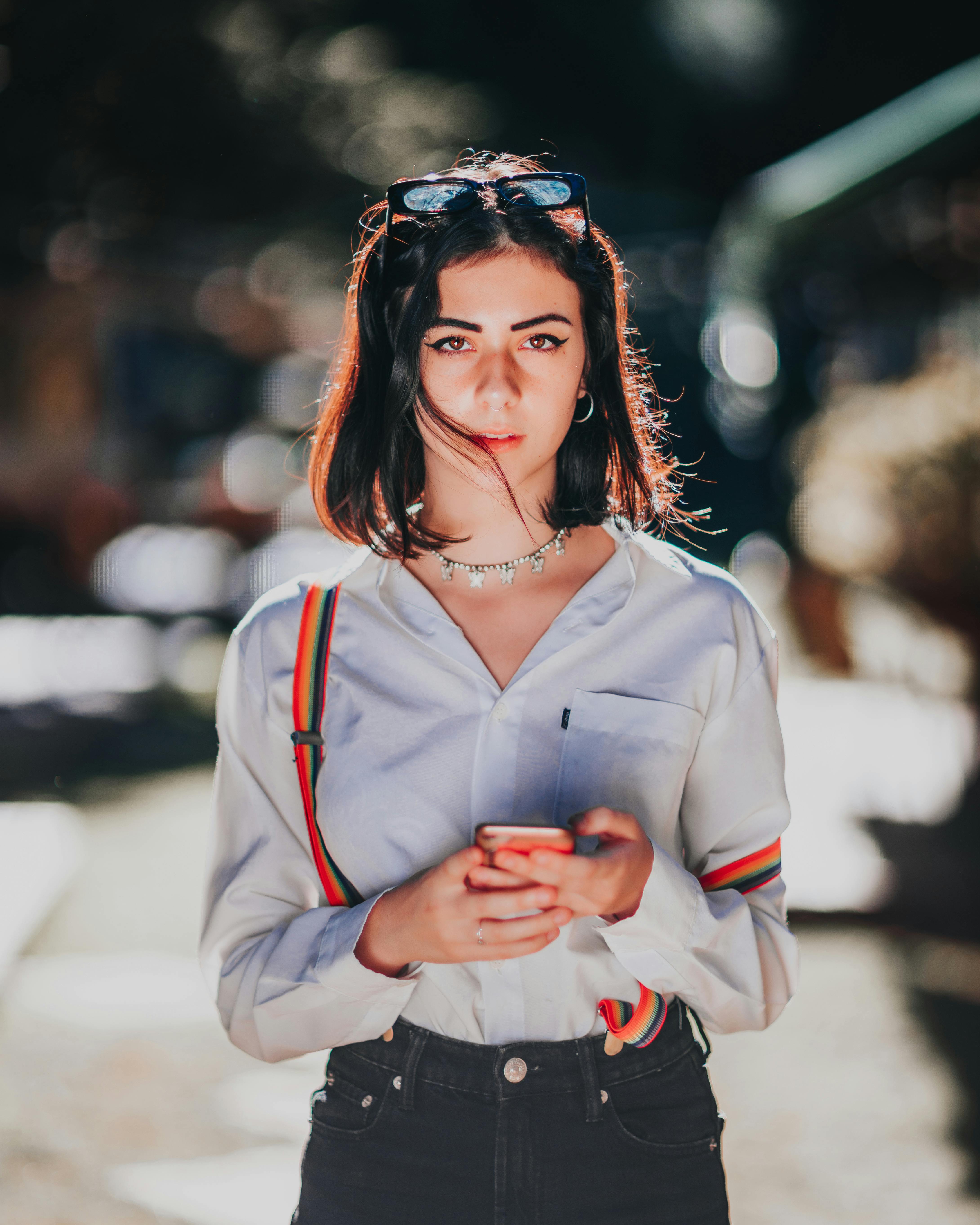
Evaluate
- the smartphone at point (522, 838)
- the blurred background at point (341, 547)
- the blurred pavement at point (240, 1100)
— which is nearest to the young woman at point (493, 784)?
the smartphone at point (522, 838)

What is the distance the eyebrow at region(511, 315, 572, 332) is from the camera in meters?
1.59

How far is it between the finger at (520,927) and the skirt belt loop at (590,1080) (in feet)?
0.88

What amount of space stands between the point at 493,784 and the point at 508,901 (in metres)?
0.28

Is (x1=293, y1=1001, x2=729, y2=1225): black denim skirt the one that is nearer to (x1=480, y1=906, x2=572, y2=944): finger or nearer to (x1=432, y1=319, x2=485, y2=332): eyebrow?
(x1=480, y1=906, x2=572, y2=944): finger

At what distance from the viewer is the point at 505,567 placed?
68.1 inches

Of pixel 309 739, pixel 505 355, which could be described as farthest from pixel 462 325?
pixel 309 739

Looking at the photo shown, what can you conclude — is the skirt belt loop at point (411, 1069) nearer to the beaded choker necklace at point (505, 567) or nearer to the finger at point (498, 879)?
the finger at point (498, 879)

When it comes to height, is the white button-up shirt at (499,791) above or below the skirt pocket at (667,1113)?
above

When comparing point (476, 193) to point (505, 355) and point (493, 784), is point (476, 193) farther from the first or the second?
point (493, 784)

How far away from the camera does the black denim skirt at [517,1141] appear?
1.44 meters

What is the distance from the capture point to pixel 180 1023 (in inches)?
164

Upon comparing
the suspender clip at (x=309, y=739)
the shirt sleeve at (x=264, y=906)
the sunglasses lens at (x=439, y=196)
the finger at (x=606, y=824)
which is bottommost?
the shirt sleeve at (x=264, y=906)

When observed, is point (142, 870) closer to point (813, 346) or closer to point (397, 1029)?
point (397, 1029)

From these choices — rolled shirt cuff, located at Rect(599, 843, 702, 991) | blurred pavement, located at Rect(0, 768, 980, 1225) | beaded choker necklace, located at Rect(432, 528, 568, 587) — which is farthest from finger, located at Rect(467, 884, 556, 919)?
blurred pavement, located at Rect(0, 768, 980, 1225)
